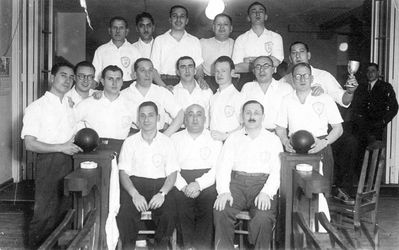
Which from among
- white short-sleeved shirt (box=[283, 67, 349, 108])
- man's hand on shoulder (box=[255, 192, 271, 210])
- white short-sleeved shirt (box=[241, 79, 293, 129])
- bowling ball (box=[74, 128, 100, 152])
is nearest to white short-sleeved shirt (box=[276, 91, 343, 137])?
white short-sleeved shirt (box=[241, 79, 293, 129])

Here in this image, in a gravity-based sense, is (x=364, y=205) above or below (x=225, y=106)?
below

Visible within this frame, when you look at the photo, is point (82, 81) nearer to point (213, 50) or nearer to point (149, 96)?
point (149, 96)

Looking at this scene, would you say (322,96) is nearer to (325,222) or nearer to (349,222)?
(349,222)

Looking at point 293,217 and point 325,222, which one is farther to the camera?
point 293,217

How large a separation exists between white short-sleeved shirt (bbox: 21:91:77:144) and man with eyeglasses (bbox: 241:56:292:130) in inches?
63.2

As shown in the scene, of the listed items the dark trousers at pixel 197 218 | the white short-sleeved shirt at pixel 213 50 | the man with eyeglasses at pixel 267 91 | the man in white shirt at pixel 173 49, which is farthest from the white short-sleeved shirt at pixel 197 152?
the white short-sleeved shirt at pixel 213 50

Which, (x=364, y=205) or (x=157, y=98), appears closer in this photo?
(x=364, y=205)

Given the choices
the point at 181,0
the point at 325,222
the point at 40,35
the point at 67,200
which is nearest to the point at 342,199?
the point at 325,222

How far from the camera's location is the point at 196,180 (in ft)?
12.2

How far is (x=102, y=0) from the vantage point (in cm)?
879

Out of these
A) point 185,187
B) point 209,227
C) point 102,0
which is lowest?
point 209,227

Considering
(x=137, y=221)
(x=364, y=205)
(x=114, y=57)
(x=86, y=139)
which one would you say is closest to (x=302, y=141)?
(x=364, y=205)

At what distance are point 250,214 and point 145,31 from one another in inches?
103

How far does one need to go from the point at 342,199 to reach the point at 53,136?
236 cm
